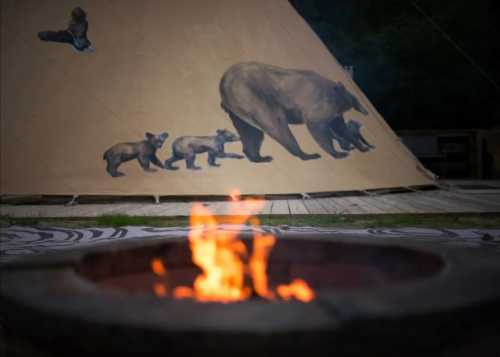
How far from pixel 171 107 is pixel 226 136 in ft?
2.59

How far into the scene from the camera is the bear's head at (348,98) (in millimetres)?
6555

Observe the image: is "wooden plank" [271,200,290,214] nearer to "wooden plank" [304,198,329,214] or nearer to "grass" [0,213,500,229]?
"wooden plank" [304,198,329,214]

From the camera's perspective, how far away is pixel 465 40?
12180 millimetres

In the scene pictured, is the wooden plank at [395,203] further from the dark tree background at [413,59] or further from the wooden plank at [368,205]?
the dark tree background at [413,59]

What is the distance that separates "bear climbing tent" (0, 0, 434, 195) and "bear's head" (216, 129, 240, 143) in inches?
1.5

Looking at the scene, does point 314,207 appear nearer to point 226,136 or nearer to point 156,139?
point 226,136

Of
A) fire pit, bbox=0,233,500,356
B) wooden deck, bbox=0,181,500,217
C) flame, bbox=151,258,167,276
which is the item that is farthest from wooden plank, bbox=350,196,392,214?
fire pit, bbox=0,233,500,356

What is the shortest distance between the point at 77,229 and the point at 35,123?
294 centimetres

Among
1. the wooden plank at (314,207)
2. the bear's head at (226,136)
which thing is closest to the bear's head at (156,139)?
the bear's head at (226,136)

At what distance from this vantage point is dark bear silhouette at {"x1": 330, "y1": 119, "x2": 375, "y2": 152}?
6.32m

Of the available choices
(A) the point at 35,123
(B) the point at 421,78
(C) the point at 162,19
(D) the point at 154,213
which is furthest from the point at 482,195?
(B) the point at 421,78

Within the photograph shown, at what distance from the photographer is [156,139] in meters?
5.92

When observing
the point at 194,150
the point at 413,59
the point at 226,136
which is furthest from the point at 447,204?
the point at 413,59

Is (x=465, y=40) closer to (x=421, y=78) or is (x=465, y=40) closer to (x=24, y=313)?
(x=421, y=78)
